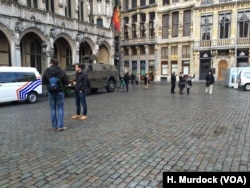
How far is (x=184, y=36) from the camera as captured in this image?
3838cm

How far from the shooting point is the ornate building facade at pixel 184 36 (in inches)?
1326

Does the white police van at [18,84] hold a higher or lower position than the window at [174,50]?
lower

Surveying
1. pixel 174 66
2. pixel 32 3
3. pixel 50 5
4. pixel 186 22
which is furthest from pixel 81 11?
pixel 174 66

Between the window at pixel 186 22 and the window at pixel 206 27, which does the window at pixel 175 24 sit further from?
the window at pixel 206 27

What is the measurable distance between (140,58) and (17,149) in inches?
1563

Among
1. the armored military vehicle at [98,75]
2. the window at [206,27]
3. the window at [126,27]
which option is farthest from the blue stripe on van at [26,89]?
the window at [126,27]

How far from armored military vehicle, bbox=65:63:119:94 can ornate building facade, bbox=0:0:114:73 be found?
4.13m

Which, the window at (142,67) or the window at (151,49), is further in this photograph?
the window at (142,67)

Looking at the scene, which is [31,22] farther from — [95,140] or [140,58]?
[140,58]

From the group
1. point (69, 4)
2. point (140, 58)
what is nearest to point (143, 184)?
point (69, 4)

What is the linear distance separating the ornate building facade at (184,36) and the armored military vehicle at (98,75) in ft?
65.1

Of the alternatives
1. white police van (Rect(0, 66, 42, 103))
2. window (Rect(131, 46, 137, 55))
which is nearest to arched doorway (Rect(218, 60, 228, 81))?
window (Rect(131, 46, 137, 55))

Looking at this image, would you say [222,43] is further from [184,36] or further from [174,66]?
[174,66]

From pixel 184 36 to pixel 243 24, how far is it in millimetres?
8778
